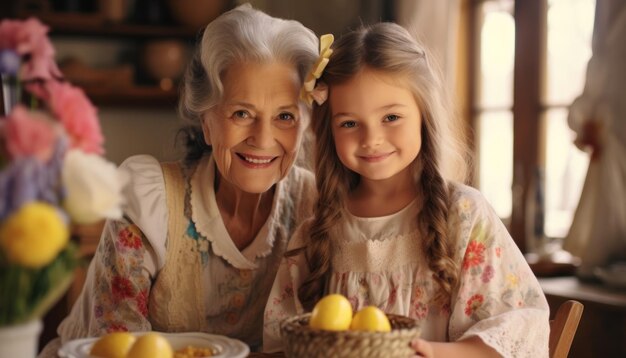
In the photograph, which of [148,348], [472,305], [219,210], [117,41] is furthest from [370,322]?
[117,41]

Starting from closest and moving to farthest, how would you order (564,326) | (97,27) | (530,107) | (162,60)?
(564,326), (530,107), (97,27), (162,60)

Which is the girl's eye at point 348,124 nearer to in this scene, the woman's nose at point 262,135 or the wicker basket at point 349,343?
the woman's nose at point 262,135

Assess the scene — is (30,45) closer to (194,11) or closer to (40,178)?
(40,178)

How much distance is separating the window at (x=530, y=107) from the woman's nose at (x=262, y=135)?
6.32 ft

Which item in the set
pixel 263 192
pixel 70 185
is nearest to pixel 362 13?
pixel 263 192

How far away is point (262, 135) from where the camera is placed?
1.91 metres

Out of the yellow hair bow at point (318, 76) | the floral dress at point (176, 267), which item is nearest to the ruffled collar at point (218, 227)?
the floral dress at point (176, 267)

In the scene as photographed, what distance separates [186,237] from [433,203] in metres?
0.59

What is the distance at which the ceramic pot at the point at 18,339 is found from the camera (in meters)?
0.98

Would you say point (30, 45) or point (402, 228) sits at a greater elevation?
point (30, 45)

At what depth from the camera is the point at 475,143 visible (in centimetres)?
427

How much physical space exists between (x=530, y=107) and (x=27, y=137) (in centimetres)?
322

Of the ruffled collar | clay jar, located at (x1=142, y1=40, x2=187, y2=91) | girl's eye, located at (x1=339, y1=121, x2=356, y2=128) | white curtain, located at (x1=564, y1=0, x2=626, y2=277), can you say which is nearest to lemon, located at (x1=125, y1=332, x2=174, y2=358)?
girl's eye, located at (x1=339, y1=121, x2=356, y2=128)

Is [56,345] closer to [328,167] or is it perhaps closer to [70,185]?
Answer: [328,167]
